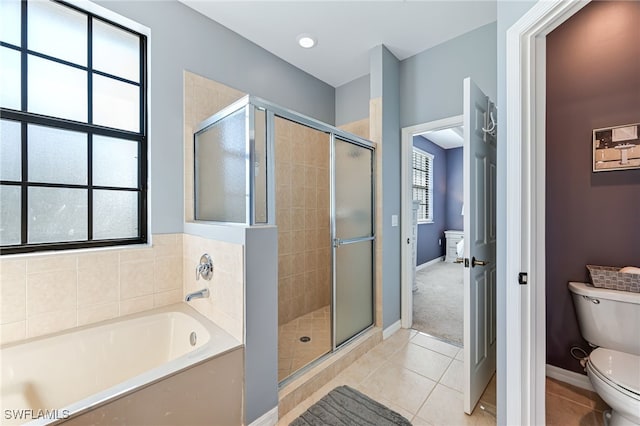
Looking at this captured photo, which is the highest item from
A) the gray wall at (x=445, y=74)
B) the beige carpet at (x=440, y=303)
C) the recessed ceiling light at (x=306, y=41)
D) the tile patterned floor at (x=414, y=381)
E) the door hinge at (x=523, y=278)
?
the recessed ceiling light at (x=306, y=41)

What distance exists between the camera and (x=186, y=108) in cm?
190

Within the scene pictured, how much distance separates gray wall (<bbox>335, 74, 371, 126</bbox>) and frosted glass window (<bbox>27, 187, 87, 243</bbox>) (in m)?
2.60

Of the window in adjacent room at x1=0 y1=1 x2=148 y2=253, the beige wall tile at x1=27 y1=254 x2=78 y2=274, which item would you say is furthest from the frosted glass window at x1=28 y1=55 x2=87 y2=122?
the beige wall tile at x1=27 y1=254 x2=78 y2=274

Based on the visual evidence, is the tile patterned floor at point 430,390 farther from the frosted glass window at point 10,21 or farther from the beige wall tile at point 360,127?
the frosted glass window at point 10,21

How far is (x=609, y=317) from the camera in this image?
1526 mm

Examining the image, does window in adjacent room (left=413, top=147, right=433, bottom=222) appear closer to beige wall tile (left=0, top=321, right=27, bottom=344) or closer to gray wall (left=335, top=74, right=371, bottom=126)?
gray wall (left=335, top=74, right=371, bottom=126)

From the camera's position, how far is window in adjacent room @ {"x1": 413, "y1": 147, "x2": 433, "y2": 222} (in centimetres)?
518

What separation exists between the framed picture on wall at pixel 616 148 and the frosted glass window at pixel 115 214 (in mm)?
3136

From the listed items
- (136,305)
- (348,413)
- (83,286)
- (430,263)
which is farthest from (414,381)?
(430,263)

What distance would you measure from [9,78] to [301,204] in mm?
2171

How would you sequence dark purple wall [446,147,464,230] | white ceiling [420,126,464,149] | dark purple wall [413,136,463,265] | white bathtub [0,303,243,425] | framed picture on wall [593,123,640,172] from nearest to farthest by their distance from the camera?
white bathtub [0,303,243,425] < framed picture on wall [593,123,640,172] < white ceiling [420,126,464,149] < dark purple wall [413,136,463,265] < dark purple wall [446,147,464,230]

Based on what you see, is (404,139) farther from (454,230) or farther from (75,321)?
(454,230)

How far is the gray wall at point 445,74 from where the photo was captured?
2145 mm

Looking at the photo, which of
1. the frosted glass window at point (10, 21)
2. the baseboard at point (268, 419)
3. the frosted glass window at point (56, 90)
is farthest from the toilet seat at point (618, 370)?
the frosted glass window at point (10, 21)
